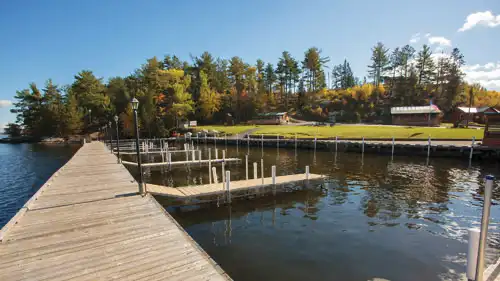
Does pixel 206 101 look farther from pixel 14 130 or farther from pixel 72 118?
pixel 14 130

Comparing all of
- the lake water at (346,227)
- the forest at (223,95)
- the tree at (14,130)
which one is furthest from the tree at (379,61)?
the tree at (14,130)

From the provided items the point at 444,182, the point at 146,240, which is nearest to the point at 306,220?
the point at 146,240

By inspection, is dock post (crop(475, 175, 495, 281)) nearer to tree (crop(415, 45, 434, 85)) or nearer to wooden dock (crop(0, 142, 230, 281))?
wooden dock (crop(0, 142, 230, 281))

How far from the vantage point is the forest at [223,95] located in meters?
71.1

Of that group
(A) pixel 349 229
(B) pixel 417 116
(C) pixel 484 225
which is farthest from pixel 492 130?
(B) pixel 417 116

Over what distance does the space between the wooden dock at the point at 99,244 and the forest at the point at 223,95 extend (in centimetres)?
5997

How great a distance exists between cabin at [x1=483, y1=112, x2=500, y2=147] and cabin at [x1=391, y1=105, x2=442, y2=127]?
3547 cm

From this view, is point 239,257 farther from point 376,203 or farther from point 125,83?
point 125,83

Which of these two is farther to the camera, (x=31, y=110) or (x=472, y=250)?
(x=31, y=110)

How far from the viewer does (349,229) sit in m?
11.2

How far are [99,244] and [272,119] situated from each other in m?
73.6

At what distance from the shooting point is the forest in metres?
71.1

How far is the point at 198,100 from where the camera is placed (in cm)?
8219

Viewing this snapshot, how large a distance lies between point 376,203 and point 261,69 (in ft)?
309
